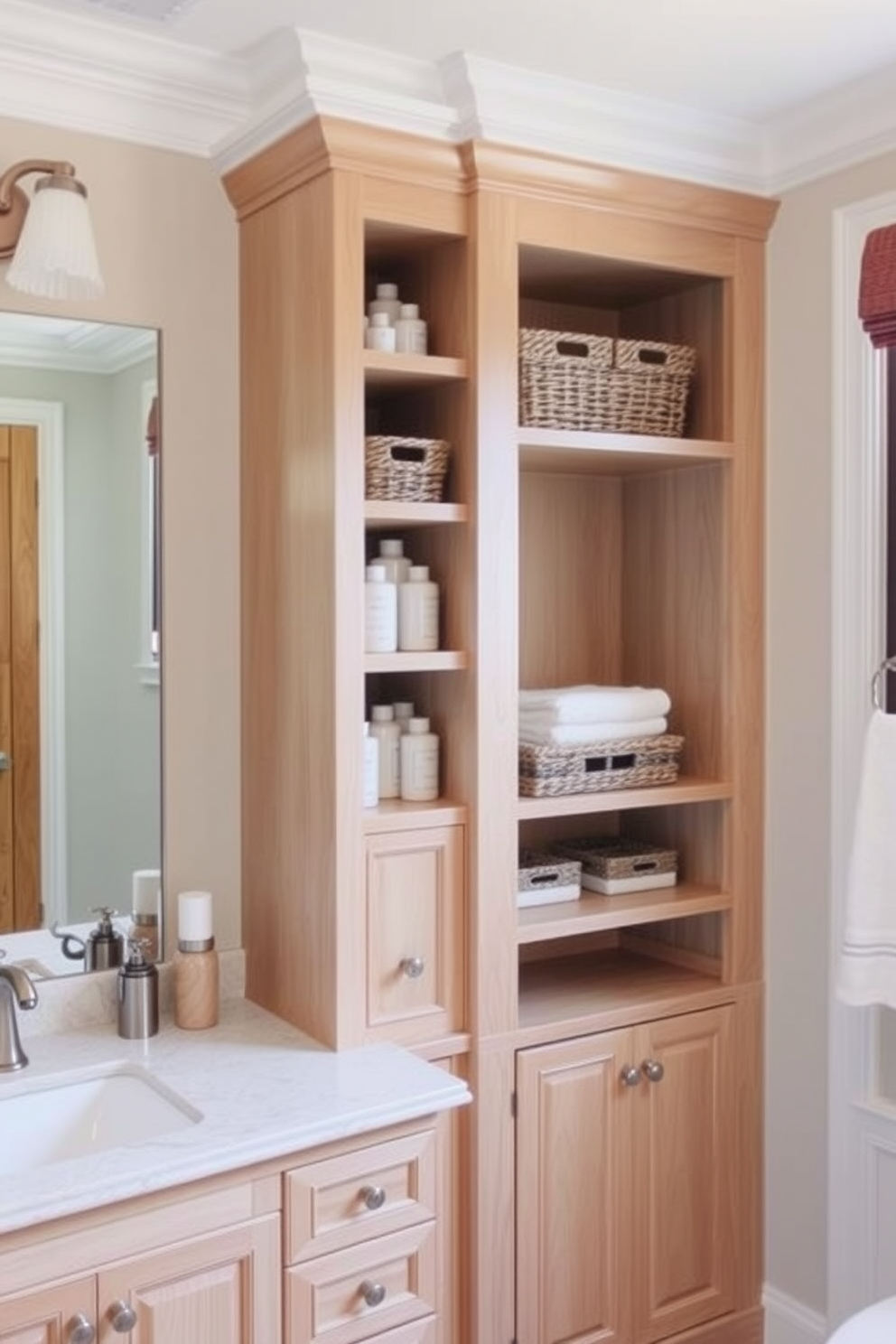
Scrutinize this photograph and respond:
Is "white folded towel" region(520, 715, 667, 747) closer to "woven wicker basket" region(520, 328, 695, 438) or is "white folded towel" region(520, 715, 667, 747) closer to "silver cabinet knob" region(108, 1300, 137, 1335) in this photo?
"woven wicker basket" region(520, 328, 695, 438)

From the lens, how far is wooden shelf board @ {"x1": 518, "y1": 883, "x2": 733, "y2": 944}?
228 centimetres

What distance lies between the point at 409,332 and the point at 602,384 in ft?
1.27

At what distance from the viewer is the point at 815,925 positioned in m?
2.42

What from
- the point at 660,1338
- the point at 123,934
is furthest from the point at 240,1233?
the point at 660,1338

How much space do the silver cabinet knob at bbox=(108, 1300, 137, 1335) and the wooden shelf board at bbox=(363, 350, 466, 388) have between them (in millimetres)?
1381

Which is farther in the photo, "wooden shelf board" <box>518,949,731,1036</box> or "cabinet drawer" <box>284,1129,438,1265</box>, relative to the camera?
"wooden shelf board" <box>518,949,731,1036</box>

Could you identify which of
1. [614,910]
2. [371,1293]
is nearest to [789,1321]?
[614,910]

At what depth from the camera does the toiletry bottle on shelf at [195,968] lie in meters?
2.11

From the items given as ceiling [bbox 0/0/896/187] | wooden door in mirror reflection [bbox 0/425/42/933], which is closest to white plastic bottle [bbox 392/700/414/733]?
wooden door in mirror reflection [bbox 0/425/42/933]

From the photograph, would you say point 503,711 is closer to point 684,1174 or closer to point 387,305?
point 387,305

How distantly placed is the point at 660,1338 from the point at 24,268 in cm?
216

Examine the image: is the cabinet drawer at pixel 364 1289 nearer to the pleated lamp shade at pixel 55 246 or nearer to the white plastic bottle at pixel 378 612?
the white plastic bottle at pixel 378 612

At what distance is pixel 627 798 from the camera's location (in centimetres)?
236

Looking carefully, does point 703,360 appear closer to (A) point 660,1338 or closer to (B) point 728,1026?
(B) point 728,1026
